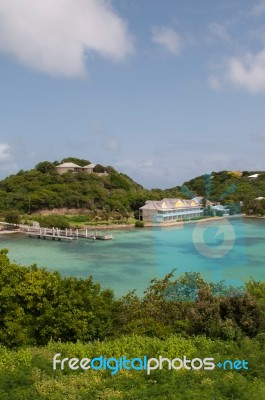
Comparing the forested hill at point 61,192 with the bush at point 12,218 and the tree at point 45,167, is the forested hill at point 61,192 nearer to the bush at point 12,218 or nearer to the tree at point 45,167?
the tree at point 45,167

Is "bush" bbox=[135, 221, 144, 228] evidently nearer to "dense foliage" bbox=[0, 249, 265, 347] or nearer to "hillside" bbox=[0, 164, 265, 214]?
"hillside" bbox=[0, 164, 265, 214]

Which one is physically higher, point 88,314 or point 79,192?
point 79,192

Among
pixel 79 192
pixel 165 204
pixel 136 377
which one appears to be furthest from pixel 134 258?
pixel 79 192

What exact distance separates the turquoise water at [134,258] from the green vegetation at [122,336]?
2.46 meters

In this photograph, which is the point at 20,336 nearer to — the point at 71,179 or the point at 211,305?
the point at 211,305

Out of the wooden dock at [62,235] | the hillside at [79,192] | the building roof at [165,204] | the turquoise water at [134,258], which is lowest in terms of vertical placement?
the turquoise water at [134,258]

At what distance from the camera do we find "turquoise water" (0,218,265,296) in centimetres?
1970

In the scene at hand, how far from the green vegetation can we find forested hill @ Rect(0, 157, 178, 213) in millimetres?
38997

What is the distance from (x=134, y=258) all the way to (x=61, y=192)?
84.3 ft

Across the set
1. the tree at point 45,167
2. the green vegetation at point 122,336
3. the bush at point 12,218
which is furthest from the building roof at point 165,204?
the green vegetation at point 122,336

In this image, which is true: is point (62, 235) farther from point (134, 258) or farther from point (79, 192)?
point (79, 192)

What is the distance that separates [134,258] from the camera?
26.8 meters

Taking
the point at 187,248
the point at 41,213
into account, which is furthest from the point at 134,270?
the point at 41,213

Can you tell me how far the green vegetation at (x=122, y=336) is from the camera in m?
5.00
